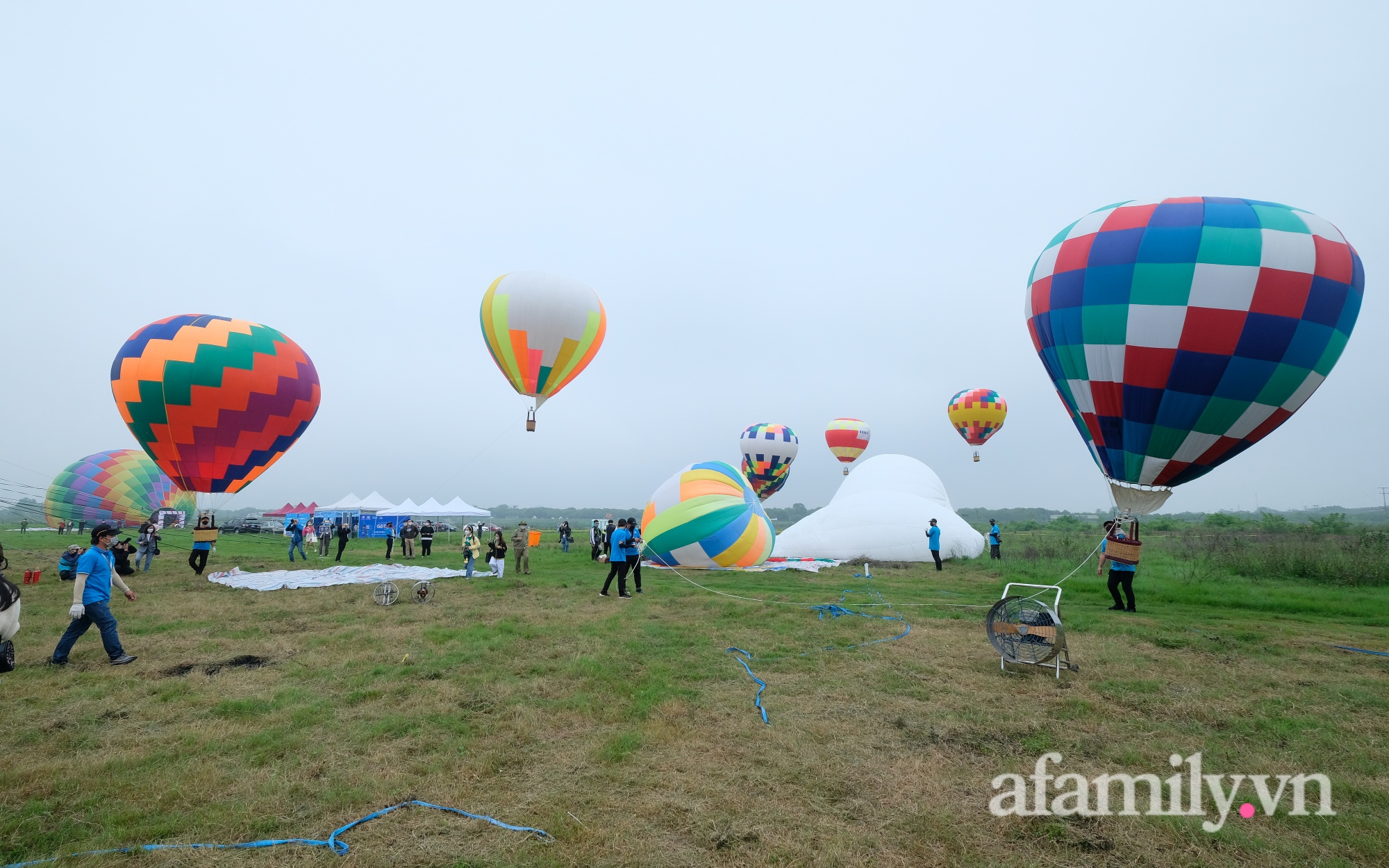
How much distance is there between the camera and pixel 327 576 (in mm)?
13031

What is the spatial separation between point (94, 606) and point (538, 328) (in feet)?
34.1

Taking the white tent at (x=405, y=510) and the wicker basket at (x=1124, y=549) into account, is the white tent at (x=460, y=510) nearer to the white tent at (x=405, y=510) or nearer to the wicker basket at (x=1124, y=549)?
the white tent at (x=405, y=510)

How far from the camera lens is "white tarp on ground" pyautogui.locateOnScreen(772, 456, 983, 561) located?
60.5 ft

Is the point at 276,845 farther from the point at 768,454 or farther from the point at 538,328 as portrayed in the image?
the point at 768,454

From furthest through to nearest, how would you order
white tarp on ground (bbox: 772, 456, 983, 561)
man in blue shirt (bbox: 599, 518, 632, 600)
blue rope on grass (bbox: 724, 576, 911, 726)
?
white tarp on ground (bbox: 772, 456, 983, 561)
man in blue shirt (bbox: 599, 518, 632, 600)
blue rope on grass (bbox: 724, 576, 911, 726)

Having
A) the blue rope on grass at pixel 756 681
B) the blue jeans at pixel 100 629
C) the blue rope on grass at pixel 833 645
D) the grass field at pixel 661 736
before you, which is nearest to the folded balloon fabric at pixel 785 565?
the blue rope on grass at pixel 833 645

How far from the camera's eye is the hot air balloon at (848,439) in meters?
32.0

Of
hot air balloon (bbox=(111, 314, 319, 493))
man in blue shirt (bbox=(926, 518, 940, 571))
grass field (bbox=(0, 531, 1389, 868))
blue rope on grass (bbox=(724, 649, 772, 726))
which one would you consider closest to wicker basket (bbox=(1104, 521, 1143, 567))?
grass field (bbox=(0, 531, 1389, 868))

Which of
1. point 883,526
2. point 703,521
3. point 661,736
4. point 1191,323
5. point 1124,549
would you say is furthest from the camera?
point 883,526

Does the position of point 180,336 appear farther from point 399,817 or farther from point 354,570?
point 399,817

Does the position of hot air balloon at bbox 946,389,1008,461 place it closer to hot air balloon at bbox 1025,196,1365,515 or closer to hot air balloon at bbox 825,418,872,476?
hot air balloon at bbox 825,418,872,476

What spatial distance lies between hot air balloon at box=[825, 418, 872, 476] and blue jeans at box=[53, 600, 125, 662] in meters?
29.3


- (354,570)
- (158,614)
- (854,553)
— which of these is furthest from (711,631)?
(854,553)

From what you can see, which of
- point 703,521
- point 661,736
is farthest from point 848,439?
point 661,736
